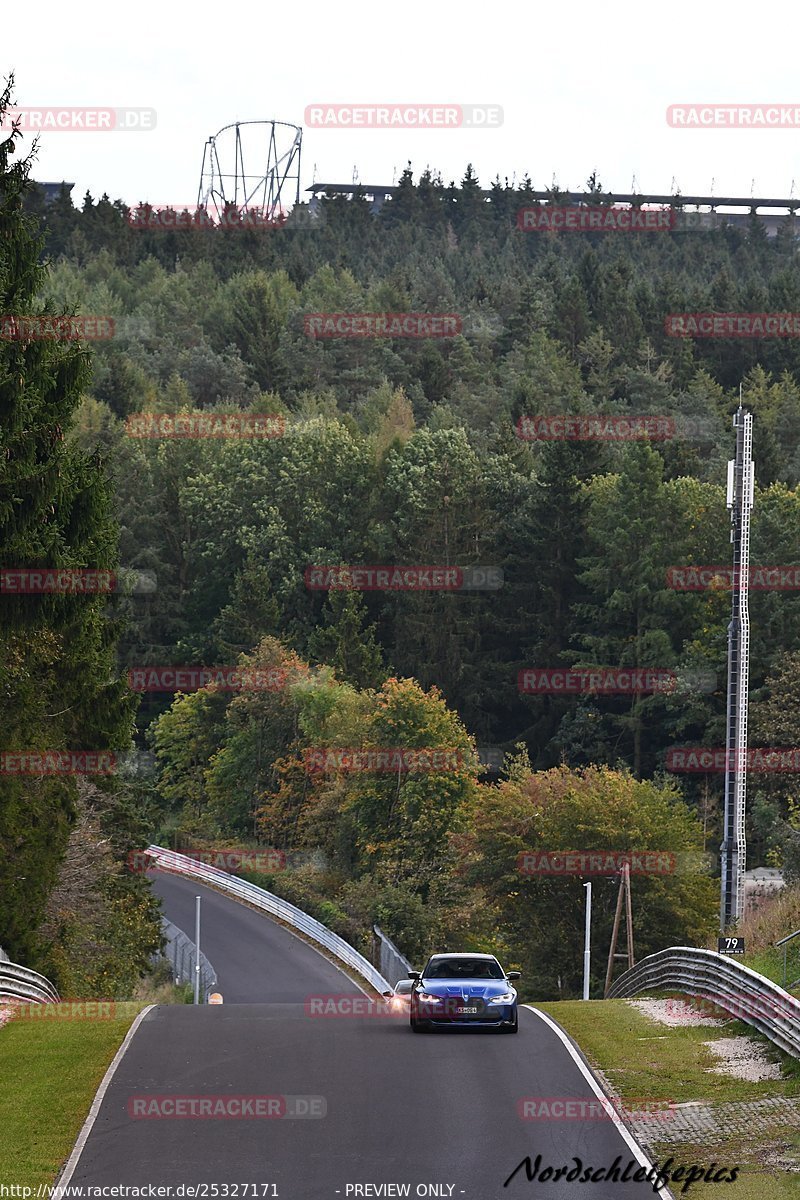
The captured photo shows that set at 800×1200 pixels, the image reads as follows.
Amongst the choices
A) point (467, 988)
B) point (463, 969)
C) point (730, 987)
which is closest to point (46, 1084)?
point (467, 988)

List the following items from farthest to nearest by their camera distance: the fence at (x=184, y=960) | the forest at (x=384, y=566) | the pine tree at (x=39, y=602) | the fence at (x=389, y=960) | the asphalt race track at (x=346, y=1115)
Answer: the fence at (x=184, y=960), the fence at (x=389, y=960), the forest at (x=384, y=566), the pine tree at (x=39, y=602), the asphalt race track at (x=346, y=1115)

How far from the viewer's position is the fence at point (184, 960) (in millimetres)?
59031

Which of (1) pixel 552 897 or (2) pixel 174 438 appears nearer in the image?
(1) pixel 552 897

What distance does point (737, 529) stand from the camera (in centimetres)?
4894

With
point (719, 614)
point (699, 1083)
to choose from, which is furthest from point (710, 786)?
point (699, 1083)

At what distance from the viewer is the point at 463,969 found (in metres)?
25.3

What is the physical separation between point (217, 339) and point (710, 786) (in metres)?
78.5

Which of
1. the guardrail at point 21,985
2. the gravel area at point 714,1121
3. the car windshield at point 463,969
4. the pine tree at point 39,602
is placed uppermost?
the pine tree at point 39,602

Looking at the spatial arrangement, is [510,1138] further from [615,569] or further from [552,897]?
[615,569]

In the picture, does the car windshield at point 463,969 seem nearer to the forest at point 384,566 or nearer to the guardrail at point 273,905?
the forest at point 384,566

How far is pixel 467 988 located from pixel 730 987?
12.9 feet

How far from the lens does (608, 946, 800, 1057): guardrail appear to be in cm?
2167

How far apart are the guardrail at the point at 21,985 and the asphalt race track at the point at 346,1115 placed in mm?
2379

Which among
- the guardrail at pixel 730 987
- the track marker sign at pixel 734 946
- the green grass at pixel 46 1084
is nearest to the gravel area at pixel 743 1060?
the guardrail at pixel 730 987
